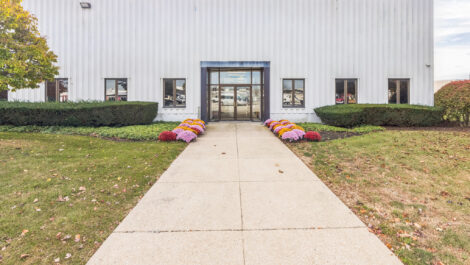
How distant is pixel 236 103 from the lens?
56.4ft

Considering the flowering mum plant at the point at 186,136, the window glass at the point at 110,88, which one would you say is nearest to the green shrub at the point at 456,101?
the flowering mum plant at the point at 186,136

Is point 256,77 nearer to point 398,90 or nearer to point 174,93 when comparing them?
point 174,93

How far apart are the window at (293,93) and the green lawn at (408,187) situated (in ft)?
23.3

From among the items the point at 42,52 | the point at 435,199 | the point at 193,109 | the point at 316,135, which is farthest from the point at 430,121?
the point at 42,52

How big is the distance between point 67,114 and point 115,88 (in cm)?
404

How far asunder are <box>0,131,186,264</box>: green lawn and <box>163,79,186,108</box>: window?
7832mm

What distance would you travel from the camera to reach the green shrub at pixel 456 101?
12536 millimetres

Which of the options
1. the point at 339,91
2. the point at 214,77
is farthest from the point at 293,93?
the point at 214,77

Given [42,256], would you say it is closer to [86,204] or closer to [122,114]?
[86,204]

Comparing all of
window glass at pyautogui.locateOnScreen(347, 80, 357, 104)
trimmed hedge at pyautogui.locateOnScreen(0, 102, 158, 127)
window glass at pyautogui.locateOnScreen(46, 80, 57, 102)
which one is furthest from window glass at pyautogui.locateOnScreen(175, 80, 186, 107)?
window glass at pyautogui.locateOnScreen(347, 80, 357, 104)

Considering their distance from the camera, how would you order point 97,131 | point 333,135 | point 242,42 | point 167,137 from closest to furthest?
point 167,137 < point 333,135 < point 97,131 < point 242,42

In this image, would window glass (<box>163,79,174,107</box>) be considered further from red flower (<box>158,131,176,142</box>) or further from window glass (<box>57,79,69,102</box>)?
red flower (<box>158,131,176,142</box>)

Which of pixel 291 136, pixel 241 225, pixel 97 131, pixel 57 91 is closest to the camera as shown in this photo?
pixel 241 225

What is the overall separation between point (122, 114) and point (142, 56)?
4.71m
